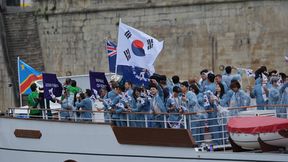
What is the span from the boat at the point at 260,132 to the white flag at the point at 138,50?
2.87 meters

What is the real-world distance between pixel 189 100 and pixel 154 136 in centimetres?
79

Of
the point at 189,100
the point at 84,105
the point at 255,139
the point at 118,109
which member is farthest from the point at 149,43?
the point at 255,139

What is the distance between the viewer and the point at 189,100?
14.9 metres

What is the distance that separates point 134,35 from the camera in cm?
1634

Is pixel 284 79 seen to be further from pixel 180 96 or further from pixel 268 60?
pixel 268 60

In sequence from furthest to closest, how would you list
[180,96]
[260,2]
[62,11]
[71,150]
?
[62,11], [260,2], [71,150], [180,96]

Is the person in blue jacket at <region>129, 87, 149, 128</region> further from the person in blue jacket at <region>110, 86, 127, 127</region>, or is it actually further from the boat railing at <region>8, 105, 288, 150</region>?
the person in blue jacket at <region>110, 86, 127, 127</region>

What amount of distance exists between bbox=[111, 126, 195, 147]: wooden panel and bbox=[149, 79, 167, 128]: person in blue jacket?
25 centimetres

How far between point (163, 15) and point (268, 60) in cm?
393

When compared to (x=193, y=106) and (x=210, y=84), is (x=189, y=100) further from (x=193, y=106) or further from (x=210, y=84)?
(x=210, y=84)

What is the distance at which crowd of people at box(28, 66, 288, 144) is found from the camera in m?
14.8

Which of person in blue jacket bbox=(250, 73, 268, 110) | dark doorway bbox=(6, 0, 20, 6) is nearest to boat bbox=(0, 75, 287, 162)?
person in blue jacket bbox=(250, 73, 268, 110)

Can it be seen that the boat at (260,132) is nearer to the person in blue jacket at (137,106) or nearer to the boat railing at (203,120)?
the boat railing at (203,120)

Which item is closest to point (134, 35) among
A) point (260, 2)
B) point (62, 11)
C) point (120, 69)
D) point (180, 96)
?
point (120, 69)
